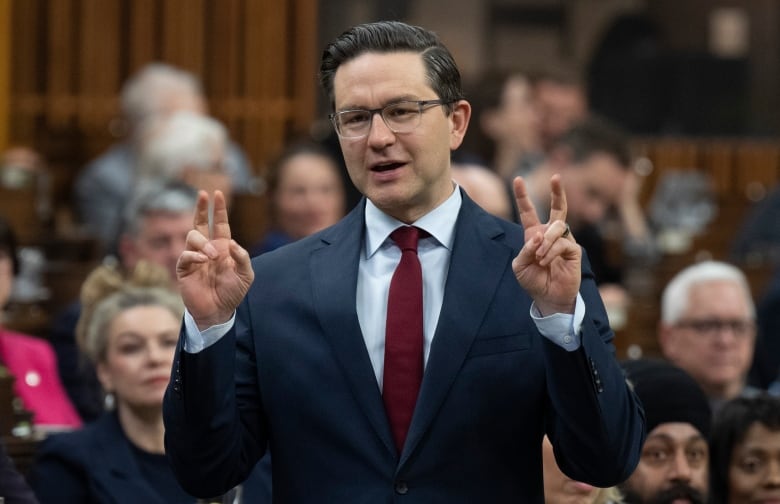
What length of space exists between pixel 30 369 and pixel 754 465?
207cm

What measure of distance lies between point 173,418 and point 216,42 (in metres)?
6.59

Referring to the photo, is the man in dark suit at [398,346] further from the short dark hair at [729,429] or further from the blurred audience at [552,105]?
the blurred audience at [552,105]

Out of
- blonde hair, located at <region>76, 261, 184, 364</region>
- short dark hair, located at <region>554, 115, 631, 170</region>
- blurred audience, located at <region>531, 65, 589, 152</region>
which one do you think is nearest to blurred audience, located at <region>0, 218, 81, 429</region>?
blonde hair, located at <region>76, 261, 184, 364</region>

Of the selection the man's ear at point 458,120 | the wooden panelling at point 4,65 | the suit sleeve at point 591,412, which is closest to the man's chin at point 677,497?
the suit sleeve at point 591,412

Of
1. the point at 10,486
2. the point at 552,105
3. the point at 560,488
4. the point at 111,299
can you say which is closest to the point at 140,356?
the point at 111,299

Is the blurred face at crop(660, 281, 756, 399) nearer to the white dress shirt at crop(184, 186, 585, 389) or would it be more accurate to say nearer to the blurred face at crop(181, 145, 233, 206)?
the blurred face at crop(181, 145, 233, 206)

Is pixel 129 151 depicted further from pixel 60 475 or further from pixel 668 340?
pixel 60 475

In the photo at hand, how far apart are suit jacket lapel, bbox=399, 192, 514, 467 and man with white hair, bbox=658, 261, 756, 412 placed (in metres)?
2.68

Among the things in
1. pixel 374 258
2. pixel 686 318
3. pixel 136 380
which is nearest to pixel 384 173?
pixel 374 258

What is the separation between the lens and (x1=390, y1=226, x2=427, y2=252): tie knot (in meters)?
2.71

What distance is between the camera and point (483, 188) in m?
5.53

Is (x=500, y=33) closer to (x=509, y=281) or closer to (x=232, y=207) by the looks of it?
(x=232, y=207)

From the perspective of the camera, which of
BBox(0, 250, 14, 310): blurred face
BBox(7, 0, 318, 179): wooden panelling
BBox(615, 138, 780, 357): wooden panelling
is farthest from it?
BBox(7, 0, 318, 179): wooden panelling

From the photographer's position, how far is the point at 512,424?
2617 millimetres
